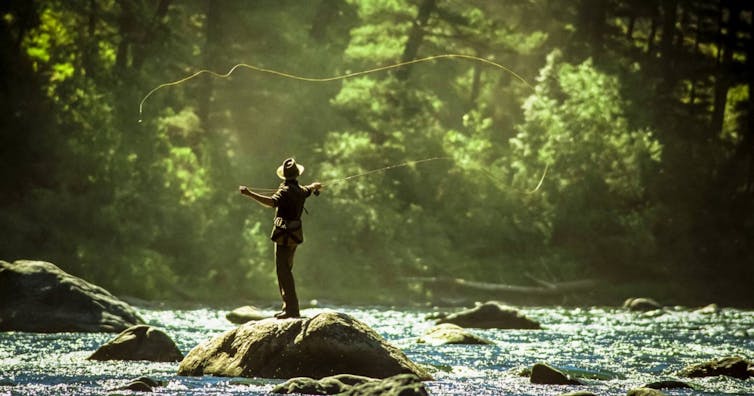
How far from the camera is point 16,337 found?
20703mm

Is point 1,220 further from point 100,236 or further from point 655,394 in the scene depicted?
point 655,394

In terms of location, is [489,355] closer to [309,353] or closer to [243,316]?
[309,353]

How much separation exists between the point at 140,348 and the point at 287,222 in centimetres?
356

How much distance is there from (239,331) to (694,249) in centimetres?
3186

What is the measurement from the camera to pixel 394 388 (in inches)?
492

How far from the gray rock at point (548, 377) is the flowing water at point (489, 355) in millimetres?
176

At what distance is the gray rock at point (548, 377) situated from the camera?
15.5 metres

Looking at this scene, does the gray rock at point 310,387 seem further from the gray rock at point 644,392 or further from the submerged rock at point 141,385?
the gray rock at point 644,392

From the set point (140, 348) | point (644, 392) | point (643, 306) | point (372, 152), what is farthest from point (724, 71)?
point (644, 392)

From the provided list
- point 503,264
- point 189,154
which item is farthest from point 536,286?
point 189,154

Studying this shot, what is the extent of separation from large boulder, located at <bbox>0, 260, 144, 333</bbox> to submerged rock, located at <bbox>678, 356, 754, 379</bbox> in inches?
412

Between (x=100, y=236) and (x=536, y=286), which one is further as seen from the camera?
(x=536, y=286)

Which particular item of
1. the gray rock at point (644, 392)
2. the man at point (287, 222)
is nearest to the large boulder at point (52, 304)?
the man at point (287, 222)

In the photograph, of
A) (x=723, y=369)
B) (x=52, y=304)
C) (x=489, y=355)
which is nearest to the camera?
(x=723, y=369)
